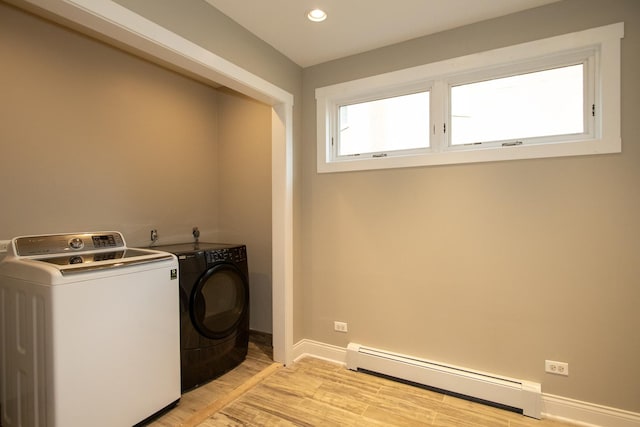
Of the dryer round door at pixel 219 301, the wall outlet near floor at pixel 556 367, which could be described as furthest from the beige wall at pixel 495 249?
the dryer round door at pixel 219 301

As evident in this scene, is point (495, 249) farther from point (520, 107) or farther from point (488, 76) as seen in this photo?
point (488, 76)

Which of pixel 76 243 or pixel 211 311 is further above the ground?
pixel 76 243

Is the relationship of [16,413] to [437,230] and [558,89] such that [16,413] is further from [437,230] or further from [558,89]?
[558,89]

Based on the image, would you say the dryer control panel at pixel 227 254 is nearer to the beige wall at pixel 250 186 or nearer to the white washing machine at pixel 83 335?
the white washing machine at pixel 83 335

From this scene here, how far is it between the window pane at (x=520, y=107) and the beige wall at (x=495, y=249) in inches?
9.1

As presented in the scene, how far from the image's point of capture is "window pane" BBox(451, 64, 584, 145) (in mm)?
2074

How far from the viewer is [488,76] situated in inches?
89.4

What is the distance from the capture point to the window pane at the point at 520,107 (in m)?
2.07

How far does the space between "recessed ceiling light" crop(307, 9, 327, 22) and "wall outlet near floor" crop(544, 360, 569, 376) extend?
2.68m

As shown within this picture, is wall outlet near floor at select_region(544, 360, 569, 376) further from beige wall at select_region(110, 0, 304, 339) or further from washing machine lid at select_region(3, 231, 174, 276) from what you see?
washing machine lid at select_region(3, 231, 174, 276)

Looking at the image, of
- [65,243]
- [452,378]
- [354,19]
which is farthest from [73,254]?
[452,378]

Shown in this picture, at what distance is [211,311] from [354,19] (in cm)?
233

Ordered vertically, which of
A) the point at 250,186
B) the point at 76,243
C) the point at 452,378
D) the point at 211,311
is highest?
the point at 250,186

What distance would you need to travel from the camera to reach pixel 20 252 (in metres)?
1.76
